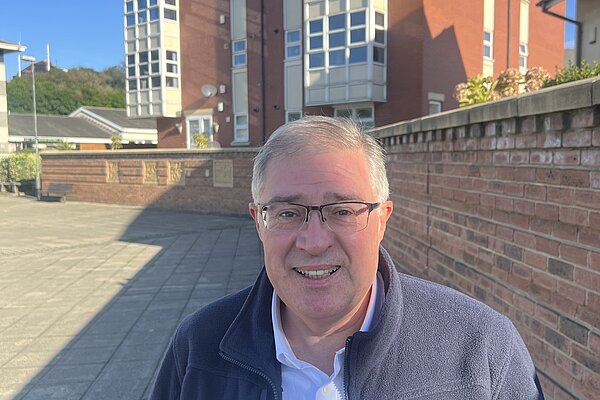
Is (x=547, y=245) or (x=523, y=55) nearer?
(x=547, y=245)

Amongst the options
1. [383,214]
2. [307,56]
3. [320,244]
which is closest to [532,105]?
[383,214]

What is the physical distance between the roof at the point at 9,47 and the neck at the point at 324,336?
3659 centimetres

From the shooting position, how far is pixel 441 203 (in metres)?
4.20

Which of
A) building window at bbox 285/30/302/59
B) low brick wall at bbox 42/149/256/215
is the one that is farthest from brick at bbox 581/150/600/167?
A: building window at bbox 285/30/302/59

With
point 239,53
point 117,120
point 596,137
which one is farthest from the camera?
point 117,120

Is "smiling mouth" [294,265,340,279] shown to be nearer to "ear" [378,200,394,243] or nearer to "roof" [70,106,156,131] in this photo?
"ear" [378,200,394,243]

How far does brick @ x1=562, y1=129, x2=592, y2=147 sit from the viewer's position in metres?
2.22

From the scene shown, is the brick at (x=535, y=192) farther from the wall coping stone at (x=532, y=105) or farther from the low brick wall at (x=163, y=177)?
the low brick wall at (x=163, y=177)

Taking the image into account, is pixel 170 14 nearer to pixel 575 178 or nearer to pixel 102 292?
pixel 102 292

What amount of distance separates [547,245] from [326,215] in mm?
1653

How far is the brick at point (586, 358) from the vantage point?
2.16 metres

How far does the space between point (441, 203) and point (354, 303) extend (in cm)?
291

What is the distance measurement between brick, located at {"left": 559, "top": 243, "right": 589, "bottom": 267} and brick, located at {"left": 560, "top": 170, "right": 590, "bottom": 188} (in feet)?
0.97

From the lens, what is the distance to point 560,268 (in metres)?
2.44
